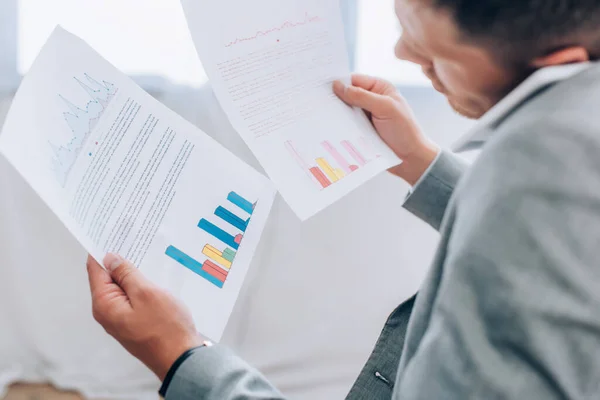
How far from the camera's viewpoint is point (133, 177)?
70 cm

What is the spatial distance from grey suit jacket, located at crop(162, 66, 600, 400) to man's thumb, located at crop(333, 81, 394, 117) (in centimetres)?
41

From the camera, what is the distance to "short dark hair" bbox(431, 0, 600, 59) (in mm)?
428

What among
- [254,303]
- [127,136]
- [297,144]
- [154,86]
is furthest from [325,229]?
[127,136]

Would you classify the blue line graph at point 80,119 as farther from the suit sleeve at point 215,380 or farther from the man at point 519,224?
the man at point 519,224

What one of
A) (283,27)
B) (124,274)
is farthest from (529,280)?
(283,27)

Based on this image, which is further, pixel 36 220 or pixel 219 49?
pixel 36 220

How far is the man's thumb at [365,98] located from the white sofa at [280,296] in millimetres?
500

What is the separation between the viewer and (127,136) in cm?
70

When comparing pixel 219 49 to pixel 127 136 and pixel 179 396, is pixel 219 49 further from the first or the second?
pixel 179 396

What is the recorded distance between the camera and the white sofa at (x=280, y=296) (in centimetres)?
133

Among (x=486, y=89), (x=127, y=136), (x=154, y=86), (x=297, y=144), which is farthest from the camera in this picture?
(x=154, y=86)

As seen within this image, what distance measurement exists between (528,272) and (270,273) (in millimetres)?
991

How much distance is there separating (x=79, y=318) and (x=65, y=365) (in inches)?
3.9

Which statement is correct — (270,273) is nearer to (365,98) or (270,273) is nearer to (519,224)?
(365,98)
